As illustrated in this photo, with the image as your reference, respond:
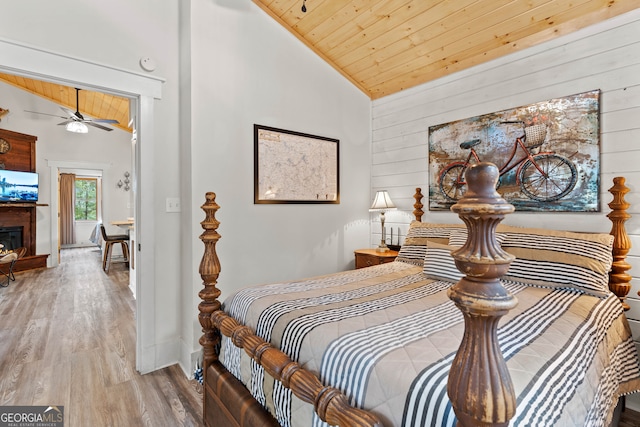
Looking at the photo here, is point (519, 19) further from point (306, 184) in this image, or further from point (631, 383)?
point (631, 383)

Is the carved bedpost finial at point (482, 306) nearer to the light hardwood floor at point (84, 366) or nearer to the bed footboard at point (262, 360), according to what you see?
the bed footboard at point (262, 360)

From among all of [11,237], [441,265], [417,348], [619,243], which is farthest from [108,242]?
[619,243]

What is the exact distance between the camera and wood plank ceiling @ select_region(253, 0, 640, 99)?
2184 mm

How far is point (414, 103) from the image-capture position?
10.7 feet

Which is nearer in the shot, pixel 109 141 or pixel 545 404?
pixel 545 404

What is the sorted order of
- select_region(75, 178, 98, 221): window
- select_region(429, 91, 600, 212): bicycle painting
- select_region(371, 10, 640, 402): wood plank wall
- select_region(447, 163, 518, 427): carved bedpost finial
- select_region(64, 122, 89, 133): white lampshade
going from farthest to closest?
1. select_region(75, 178, 98, 221): window
2. select_region(64, 122, 89, 133): white lampshade
3. select_region(429, 91, 600, 212): bicycle painting
4. select_region(371, 10, 640, 402): wood plank wall
5. select_region(447, 163, 518, 427): carved bedpost finial

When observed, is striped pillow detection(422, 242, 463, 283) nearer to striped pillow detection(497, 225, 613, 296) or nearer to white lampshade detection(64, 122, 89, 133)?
striped pillow detection(497, 225, 613, 296)

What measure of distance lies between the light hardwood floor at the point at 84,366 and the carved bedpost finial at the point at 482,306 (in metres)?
1.82

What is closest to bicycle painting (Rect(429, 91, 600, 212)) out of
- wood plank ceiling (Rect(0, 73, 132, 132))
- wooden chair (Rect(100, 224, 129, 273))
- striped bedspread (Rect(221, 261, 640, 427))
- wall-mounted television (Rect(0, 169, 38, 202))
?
striped bedspread (Rect(221, 261, 640, 427))

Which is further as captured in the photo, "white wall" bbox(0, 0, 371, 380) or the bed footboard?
"white wall" bbox(0, 0, 371, 380)

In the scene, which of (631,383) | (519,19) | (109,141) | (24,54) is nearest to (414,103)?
(519,19)

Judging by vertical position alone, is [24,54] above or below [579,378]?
above

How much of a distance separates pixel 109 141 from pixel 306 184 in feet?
21.0

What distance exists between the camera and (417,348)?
1.00 m
